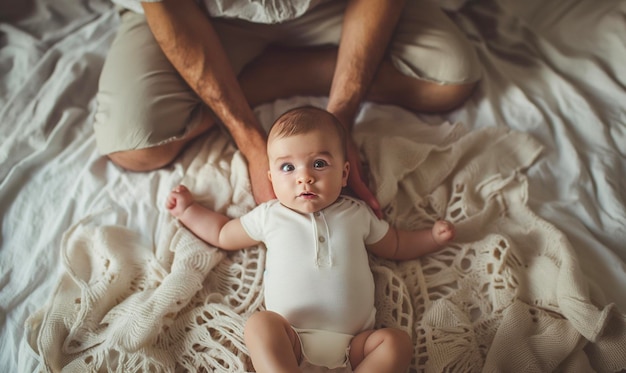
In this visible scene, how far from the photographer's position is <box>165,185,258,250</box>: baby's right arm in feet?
2.96

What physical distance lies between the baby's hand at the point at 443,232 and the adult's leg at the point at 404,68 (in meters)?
0.38

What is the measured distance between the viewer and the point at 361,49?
1.09 meters

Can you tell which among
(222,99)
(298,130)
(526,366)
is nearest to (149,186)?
(222,99)

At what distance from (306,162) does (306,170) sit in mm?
15

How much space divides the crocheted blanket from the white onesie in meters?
0.05

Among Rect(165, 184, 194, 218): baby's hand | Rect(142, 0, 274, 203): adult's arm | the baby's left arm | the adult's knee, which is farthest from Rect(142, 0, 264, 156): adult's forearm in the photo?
the adult's knee

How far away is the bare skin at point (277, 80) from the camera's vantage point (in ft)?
3.32

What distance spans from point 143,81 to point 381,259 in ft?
2.08

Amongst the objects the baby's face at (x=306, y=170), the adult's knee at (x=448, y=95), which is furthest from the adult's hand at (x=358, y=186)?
the adult's knee at (x=448, y=95)

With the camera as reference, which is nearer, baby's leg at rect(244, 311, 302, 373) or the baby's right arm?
baby's leg at rect(244, 311, 302, 373)

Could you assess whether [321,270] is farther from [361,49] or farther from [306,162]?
[361,49]

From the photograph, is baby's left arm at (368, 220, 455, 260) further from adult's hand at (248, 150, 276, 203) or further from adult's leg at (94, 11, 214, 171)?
adult's leg at (94, 11, 214, 171)

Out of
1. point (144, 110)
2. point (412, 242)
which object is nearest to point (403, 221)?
point (412, 242)

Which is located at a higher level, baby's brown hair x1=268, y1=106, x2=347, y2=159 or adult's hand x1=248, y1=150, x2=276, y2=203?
baby's brown hair x1=268, y1=106, x2=347, y2=159
